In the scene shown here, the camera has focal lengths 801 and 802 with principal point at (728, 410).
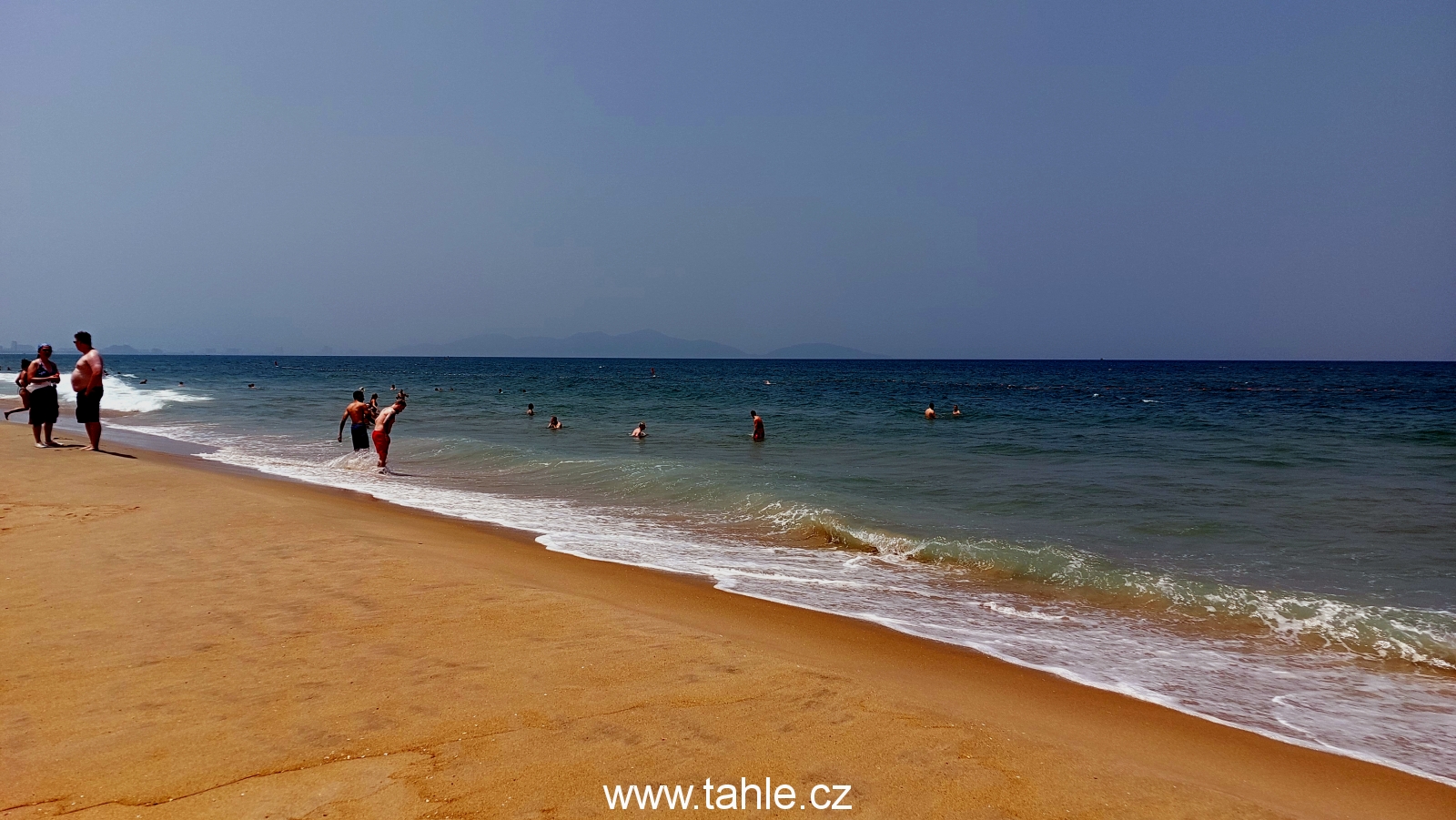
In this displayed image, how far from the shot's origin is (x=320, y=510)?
9.25m

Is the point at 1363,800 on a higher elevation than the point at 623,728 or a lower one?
lower

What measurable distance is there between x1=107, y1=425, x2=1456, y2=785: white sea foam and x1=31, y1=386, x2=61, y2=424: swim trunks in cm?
840

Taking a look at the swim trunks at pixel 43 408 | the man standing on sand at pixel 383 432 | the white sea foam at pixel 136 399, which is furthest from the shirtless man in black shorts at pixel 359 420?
the white sea foam at pixel 136 399

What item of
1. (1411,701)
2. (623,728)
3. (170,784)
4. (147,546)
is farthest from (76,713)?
(1411,701)

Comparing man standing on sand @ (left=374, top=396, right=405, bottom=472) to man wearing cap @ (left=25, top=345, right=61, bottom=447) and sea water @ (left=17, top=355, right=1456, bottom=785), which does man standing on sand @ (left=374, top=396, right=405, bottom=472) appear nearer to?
sea water @ (left=17, top=355, right=1456, bottom=785)

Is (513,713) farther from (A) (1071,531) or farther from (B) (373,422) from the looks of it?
(B) (373,422)

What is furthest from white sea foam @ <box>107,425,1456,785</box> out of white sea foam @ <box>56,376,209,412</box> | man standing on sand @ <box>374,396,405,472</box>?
white sea foam @ <box>56,376,209,412</box>

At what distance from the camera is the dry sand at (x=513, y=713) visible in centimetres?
301

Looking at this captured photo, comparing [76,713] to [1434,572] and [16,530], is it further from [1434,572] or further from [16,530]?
[1434,572]

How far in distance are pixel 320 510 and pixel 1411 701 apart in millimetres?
9933

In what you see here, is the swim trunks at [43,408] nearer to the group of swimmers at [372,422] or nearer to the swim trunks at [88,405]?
the swim trunks at [88,405]

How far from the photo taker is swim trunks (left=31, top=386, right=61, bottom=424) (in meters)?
13.4

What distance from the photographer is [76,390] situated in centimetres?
1286

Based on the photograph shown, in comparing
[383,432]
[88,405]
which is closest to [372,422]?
[383,432]
